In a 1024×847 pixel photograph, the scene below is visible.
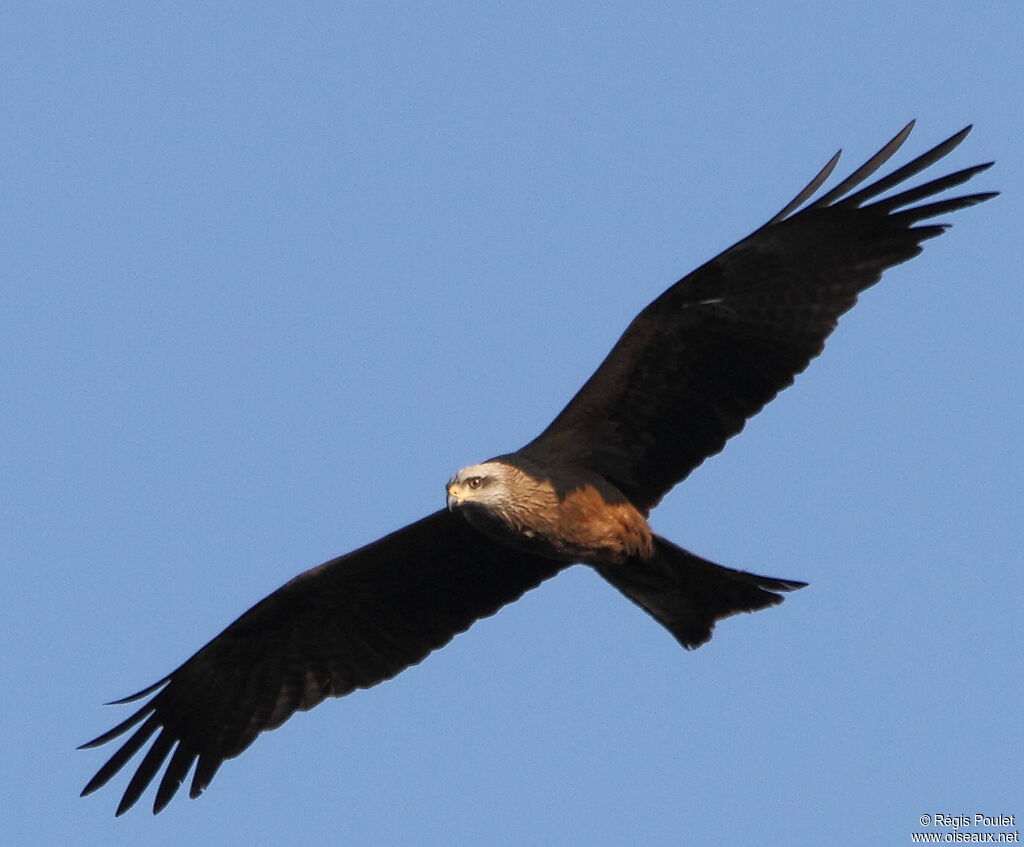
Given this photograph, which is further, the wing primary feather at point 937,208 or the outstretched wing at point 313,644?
the outstretched wing at point 313,644

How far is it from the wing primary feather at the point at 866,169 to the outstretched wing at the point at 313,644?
2.82m

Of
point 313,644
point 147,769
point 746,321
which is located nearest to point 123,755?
point 147,769

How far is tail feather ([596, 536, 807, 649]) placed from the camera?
440 inches

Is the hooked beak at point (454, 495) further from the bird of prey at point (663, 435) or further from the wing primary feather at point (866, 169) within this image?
the wing primary feather at point (866, 169)

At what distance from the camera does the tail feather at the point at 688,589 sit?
1119 cm

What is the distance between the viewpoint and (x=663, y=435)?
1138 cm

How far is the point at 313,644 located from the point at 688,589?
102 inches

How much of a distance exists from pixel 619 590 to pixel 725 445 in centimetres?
110

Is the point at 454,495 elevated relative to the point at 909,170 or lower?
lower

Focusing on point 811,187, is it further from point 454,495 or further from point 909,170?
point 454,495

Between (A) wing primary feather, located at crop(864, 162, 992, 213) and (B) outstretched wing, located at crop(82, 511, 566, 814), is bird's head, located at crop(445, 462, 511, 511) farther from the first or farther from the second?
(A) wing primary feather, located at crop(864, 162, 992, 213)

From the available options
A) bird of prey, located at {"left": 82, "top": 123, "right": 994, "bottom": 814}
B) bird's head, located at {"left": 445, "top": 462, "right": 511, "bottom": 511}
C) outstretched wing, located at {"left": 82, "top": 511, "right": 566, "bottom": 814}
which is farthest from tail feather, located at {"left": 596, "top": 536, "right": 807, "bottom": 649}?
bird's head, located at {"left": 445, "top": 462, "right": 511, "bottom": 511}

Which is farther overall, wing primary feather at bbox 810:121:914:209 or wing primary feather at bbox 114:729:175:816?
wing primary feather at bbox 114:729:175:816

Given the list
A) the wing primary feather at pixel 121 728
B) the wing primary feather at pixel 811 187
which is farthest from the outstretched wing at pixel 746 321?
the wing primary feather at pixel 121 728
